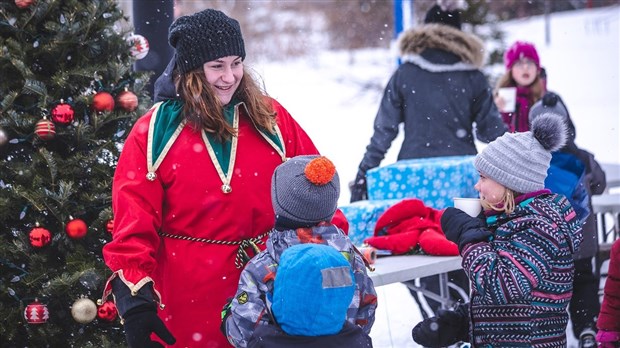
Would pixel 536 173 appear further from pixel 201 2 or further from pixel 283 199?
pixel 201 2

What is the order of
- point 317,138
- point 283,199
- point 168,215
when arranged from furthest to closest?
point 317,138 < point 168,215 < point 283,199

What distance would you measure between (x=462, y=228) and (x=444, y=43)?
3082 millimetres

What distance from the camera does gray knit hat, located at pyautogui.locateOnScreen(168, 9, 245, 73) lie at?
3232 millimetres

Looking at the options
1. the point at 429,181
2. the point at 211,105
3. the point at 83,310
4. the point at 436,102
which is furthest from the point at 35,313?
the point at 436,102

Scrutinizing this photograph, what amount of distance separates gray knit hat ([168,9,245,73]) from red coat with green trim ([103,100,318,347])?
9.5 inches

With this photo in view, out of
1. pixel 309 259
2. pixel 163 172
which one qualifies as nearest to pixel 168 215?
pixel 163 172

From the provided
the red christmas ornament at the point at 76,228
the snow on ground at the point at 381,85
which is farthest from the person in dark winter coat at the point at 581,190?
the snow on ground at the point at 381,85

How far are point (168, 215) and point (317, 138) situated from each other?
14.5 m

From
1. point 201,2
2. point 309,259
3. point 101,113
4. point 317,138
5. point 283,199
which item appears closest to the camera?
point 309,259

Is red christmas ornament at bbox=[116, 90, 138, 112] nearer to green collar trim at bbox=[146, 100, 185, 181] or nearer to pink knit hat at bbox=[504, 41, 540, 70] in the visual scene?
green collar trim at bbox=[146, 100, 185, 181]

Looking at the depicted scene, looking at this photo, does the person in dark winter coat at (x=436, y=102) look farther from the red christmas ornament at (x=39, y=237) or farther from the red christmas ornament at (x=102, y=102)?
the red christmas ornament at (x=39, y=237)

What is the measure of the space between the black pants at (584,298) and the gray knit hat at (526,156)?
8.42ft

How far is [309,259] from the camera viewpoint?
2.70 metres

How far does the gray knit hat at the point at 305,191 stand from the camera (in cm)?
297
